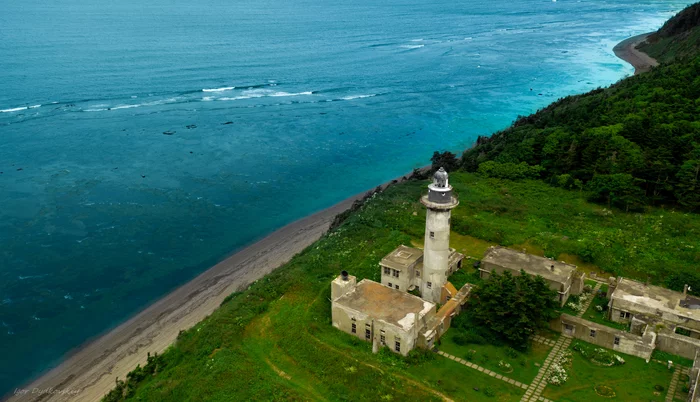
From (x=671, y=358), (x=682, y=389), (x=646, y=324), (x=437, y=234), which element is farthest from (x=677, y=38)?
(x=682, y=389)

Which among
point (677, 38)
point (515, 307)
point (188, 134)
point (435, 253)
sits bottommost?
point (188, 134)

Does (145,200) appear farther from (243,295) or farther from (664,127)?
(664,127)

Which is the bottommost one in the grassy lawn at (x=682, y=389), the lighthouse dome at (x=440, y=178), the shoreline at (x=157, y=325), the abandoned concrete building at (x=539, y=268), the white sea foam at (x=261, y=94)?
the shoreline at (x=157, y=325)

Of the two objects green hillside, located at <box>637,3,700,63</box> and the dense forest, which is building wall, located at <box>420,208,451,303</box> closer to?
the dense forest

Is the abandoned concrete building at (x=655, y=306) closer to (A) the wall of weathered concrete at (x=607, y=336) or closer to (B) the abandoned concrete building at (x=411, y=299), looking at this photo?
(A) the wall of weathered concrete at (x=607, y=336)

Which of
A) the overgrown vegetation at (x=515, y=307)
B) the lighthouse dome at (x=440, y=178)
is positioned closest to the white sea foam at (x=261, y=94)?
the lighthouse dome at (x=440, y=178)

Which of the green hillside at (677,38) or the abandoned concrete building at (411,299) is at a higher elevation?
the green hillside at (677,38)

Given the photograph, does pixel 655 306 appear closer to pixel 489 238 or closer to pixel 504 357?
pixel 504 357
